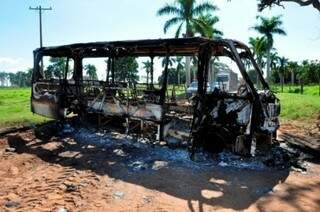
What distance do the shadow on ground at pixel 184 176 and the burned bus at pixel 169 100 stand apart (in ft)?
3.49

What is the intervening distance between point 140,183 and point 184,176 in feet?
3.14

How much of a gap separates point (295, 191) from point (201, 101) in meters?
3.27

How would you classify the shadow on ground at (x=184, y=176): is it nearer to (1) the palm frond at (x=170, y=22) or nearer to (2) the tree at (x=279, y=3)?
(2) the tree at (x=279, y=3)

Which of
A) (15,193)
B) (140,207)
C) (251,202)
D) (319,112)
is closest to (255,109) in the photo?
(251,202)

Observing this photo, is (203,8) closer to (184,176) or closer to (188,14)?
(188,14)

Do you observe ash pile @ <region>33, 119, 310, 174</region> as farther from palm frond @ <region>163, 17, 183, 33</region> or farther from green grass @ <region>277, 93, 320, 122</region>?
palm frond @ <region>163, 17, 183, 33</region>

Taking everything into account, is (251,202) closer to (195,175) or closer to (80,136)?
(195,175)

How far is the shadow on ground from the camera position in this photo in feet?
23.6

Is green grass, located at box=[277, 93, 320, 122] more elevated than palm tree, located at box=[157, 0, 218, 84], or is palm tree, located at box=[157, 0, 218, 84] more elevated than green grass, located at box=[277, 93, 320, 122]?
palm tree, located at box=[157, 0, 218, 84]

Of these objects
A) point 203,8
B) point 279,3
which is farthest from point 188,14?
point 279,3

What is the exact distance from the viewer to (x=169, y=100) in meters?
13.3

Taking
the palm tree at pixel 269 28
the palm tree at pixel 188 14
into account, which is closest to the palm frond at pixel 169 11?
the palm tree at pixel 188 14

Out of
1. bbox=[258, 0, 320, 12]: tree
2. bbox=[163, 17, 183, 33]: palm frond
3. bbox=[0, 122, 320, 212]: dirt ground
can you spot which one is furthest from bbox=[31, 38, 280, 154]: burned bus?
bbox=[163, 17, 183, 33]: palm frond

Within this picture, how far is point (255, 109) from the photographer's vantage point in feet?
30.5
